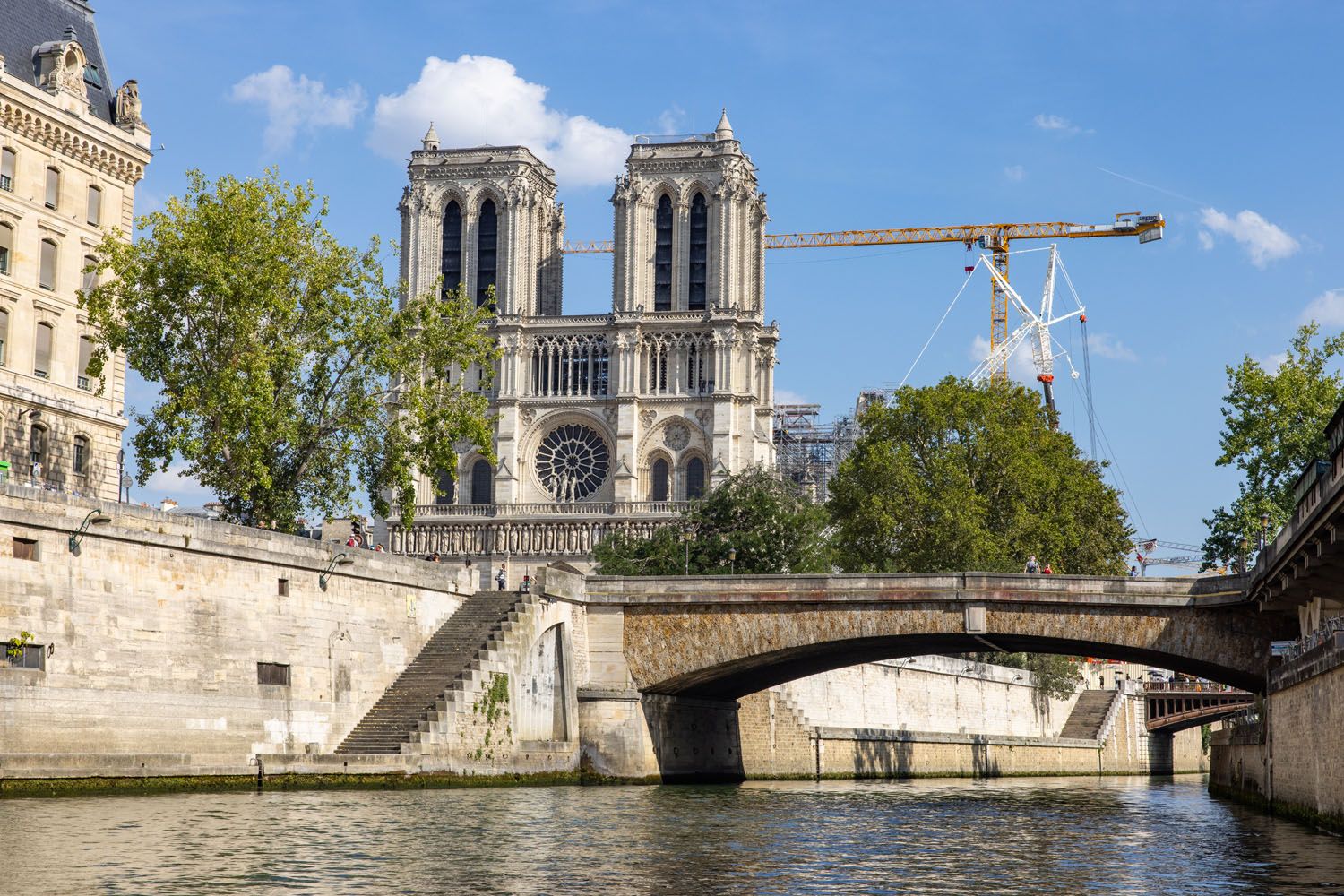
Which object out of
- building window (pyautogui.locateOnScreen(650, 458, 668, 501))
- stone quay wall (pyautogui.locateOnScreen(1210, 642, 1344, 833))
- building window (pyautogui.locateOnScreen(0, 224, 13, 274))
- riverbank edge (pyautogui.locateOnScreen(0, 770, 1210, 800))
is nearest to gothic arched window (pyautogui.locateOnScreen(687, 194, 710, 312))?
building window (pyautogui.locateOnScreen(650, 458, 668, 501))

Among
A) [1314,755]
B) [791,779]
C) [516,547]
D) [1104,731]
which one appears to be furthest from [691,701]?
[516,547]

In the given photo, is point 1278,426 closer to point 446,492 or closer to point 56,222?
point 56,222

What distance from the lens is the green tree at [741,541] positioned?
78688 mm

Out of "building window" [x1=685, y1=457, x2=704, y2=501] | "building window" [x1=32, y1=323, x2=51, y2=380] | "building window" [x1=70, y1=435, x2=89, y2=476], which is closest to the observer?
"building window" [x1=32, y1=323, x2=51, y2=380]

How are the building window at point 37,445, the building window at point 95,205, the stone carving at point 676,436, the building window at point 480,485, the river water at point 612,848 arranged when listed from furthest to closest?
the building window at point 480,485
the stone carving at point 676,436
the building window at point 95,205
the building window at point 37,445
the river water at point 612,848

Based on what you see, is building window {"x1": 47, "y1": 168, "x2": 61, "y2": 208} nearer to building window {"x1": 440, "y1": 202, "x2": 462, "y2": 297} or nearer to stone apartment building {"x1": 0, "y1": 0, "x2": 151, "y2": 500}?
stone apartment building {"x1": 0, "y1": 0, "x2": 151, "y2": 500}

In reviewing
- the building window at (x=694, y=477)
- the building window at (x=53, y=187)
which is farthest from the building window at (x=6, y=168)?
the building window at (x=694, y=477)

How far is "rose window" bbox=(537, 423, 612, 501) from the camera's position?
127 m

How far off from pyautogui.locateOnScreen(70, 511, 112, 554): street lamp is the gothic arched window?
89.1 meters

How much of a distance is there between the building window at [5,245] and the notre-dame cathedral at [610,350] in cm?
6609

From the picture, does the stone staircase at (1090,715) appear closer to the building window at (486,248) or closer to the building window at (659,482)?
the building window at (659,482)

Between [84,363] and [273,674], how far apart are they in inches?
794

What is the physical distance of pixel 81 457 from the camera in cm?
5900

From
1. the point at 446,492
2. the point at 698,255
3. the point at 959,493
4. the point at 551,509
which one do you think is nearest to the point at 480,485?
the point at 446,492
